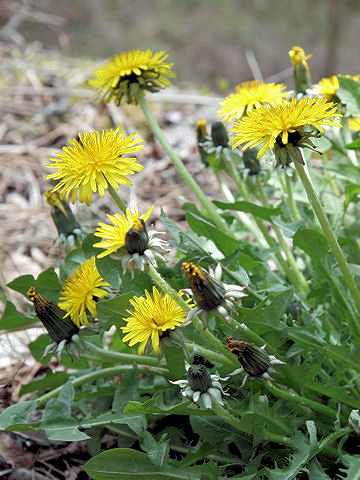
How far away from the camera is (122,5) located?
25.0 feet

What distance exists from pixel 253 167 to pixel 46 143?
198cm

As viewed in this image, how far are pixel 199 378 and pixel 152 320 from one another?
173 millimetres

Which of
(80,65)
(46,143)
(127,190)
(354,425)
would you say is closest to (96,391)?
(354,425)

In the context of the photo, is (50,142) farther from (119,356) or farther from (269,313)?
(269,313)

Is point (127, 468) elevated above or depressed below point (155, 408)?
below

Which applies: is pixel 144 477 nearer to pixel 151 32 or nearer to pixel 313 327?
pixel 313 327

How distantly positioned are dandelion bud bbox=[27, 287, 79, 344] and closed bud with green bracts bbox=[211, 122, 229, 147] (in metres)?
0.84

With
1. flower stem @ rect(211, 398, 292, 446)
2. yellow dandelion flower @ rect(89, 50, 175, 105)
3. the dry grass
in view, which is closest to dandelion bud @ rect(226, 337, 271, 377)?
flower stem @ rect(211, 398, 292, 446)

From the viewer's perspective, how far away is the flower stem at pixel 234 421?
1273 mm

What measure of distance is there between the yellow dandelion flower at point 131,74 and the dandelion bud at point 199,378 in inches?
38.9

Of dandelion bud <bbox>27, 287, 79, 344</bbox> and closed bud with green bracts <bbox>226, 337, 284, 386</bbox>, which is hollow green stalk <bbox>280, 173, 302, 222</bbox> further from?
dandelion bud <bbox>27, 287, 79, 344</bbox>

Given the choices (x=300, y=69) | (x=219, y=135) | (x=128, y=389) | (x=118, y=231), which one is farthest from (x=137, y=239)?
(x=300, y=69)

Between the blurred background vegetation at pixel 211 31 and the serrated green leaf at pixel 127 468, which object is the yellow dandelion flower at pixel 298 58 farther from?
the blurred background vegetation at pixel 211 31

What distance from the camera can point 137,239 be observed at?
3.86 feet
